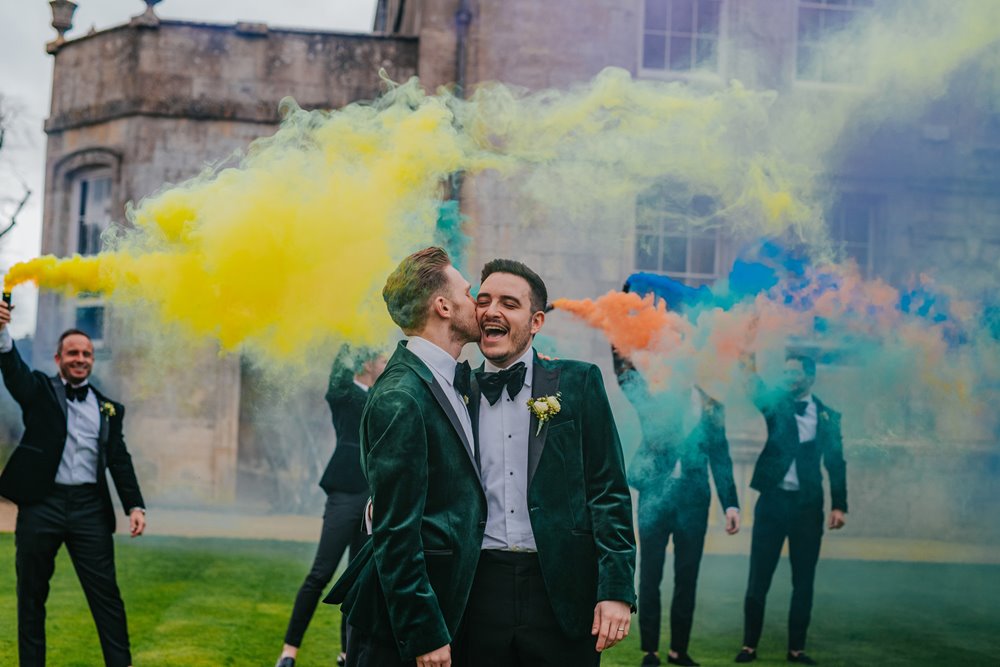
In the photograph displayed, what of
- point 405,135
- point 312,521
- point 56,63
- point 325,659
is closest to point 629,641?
point 325,659

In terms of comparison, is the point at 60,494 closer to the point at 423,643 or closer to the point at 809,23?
the point at 423,643

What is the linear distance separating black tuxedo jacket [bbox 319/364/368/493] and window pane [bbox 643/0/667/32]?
856 cm

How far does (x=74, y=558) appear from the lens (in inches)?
239

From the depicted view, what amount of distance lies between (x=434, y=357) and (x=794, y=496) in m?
4.60

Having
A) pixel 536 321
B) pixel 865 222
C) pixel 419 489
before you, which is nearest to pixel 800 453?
pixel 536 321

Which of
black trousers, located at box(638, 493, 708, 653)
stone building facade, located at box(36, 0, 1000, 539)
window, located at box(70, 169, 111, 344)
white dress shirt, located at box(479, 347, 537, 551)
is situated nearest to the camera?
white dress shirt, located at box(479, 347, 537, 551)

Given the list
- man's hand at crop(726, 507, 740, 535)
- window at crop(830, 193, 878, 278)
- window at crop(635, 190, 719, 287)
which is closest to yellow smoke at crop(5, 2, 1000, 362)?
man's hand at crop(726, 507, 740, 535)

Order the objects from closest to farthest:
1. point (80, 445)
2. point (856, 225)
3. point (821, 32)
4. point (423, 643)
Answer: point (423, 643) → point (80, 445) → point (821, 32) → point (856, 225)

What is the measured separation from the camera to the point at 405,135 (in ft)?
24.4

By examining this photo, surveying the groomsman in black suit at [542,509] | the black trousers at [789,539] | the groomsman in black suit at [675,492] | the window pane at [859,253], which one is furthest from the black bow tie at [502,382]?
the window pane at [859,253]

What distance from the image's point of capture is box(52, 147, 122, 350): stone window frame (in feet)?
49.8

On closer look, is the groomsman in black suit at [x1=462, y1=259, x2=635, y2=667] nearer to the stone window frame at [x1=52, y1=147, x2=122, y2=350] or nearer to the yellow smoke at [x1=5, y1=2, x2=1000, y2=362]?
the yellow smoke at [x1=5, y1=2, x2=1000, y2=362]

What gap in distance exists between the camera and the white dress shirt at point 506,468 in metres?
3.64

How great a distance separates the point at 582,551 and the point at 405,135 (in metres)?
4.44
